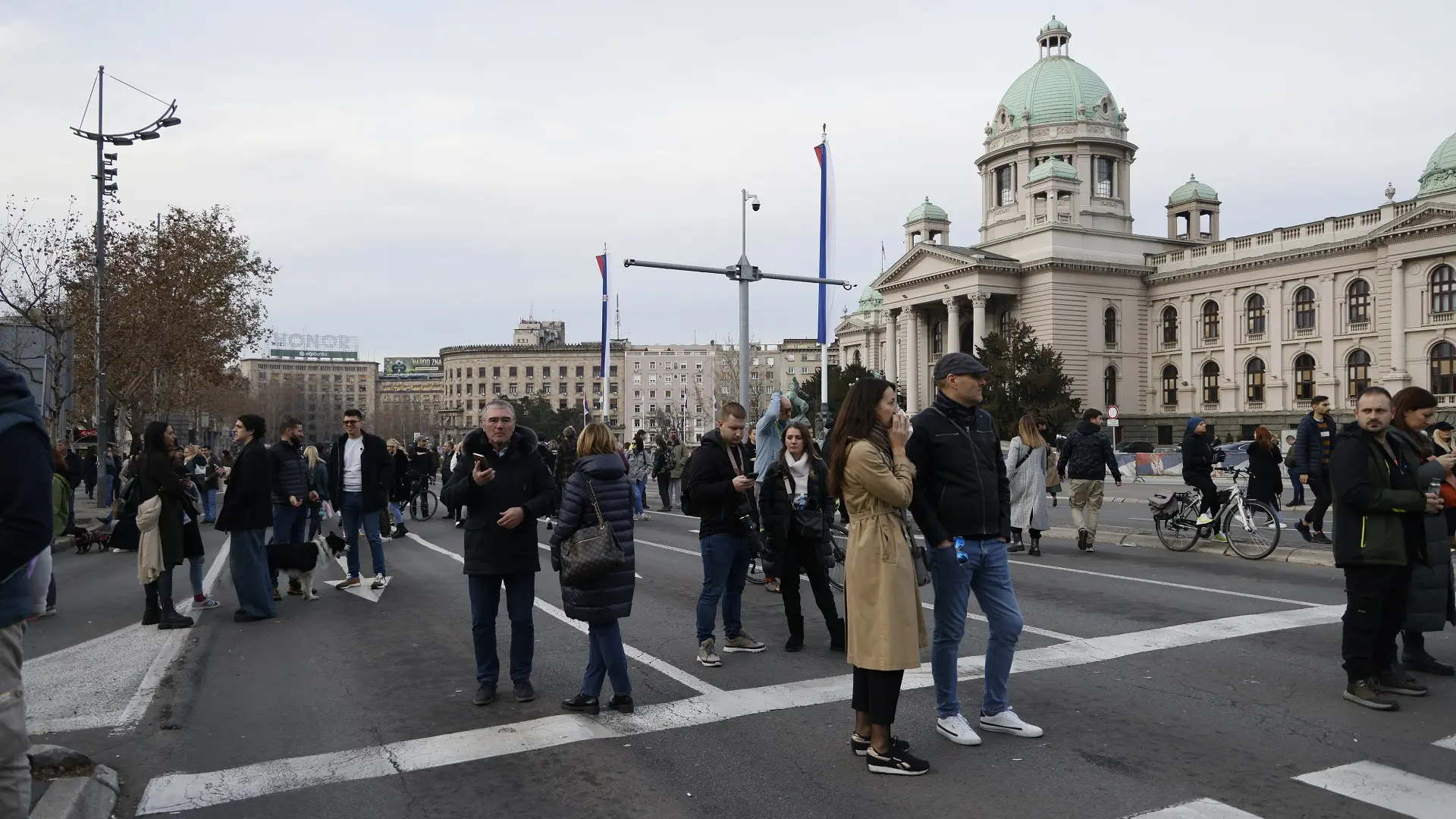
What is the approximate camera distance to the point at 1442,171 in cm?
5884

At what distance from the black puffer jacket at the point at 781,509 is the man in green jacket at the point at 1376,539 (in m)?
3.40

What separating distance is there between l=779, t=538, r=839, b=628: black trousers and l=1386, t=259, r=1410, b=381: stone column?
2359 inches

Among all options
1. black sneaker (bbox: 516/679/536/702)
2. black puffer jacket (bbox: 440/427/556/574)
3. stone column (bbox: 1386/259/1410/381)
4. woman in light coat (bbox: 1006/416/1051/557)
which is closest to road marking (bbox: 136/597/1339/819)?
black sneaker (bbox: 516/679/536/702)

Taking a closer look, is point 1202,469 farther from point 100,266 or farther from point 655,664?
point 100,266

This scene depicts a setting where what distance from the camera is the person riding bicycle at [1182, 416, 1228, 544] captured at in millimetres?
14055

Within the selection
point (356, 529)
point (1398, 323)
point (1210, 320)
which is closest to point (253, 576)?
point (356, 529)

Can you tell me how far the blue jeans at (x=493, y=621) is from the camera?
6590 millimetres

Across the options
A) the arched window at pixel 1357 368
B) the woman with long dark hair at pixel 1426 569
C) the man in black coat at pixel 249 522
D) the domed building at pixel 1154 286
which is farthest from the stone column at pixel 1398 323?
the man in black coat at pixel 249 522

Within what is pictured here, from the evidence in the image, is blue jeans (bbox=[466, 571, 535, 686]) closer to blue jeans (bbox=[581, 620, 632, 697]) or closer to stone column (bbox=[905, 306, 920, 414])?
blue jeans (bbox=[581, 620, 632, 697])

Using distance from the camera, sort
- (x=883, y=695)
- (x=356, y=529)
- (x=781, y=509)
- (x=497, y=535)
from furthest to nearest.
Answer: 1. (x=356, y=529)
2. (x=781, y=509)
3. (x=497, y=535)
4. (x=883, y=695)

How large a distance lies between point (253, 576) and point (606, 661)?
5212 mm

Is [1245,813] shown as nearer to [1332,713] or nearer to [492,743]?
[1332,713]

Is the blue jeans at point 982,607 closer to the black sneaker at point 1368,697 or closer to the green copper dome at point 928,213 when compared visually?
the black sneaker at point 1368,697

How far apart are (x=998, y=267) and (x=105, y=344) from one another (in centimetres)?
5860
